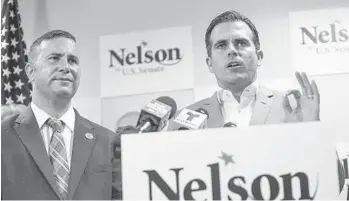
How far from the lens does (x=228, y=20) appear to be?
135cm

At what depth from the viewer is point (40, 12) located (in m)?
1.49

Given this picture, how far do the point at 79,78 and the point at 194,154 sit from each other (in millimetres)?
496

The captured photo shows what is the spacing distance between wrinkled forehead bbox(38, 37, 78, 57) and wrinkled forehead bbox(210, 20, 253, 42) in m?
0.39

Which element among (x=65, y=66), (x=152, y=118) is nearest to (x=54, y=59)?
(x=65, y=66)

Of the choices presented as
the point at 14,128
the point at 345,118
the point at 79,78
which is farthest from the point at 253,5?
the point at 14,128

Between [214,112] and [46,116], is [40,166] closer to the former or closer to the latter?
[46,116]

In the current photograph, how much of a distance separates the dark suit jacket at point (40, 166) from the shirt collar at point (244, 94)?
13.4 inches

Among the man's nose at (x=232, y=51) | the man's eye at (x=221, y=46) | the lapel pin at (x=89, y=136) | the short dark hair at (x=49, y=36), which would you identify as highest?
the short dark hair at (x=49, y=36)

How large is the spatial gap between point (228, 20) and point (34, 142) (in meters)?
0.62

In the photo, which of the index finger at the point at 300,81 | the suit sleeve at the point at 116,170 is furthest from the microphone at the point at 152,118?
the index finger at the point at 300,81

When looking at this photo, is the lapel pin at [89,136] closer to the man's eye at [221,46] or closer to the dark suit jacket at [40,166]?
the dark suit jacket at [40,166]

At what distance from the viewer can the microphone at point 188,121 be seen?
1096 mm

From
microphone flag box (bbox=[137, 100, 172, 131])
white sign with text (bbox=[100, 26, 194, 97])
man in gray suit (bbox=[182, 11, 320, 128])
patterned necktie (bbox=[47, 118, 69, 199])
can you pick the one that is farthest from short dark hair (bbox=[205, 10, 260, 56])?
patterned necktie (bbox=[47, 118, 69, 199])

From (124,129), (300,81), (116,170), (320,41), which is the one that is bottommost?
(116,170)
